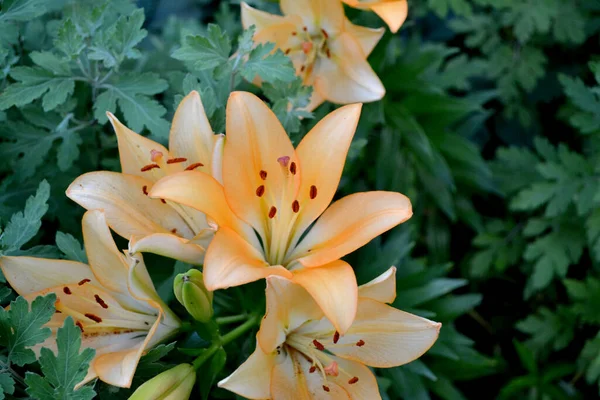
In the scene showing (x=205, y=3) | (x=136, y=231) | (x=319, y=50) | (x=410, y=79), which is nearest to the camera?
(x=136, y=231)

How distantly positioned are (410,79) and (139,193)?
0.82 m

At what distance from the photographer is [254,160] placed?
34.4 inches

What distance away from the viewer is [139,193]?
0.89m

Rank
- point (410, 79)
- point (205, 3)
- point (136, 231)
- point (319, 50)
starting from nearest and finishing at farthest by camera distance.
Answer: point (136, 231) → point (319, 50) → point (410, 79) → point (205, 3)

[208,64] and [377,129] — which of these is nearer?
[208,64]

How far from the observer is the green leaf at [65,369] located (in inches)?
29.3

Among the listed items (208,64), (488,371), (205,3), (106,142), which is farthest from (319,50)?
(205,3)

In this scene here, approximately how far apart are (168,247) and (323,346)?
23cm

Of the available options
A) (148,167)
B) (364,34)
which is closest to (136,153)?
(148,167)

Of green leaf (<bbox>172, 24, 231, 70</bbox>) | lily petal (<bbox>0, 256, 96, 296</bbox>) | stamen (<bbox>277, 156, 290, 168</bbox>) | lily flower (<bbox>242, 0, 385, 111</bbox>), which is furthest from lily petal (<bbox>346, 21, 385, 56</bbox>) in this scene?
lily petal (<bbox>0, 256, 96, 296</bbox>)

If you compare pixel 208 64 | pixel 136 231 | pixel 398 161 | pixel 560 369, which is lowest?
pixel 560 369

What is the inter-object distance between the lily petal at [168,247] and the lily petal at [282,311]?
0.41ft

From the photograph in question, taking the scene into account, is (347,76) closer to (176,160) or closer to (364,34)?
(364,34)

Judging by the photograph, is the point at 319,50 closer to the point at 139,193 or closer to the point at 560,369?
the point at 139,193
